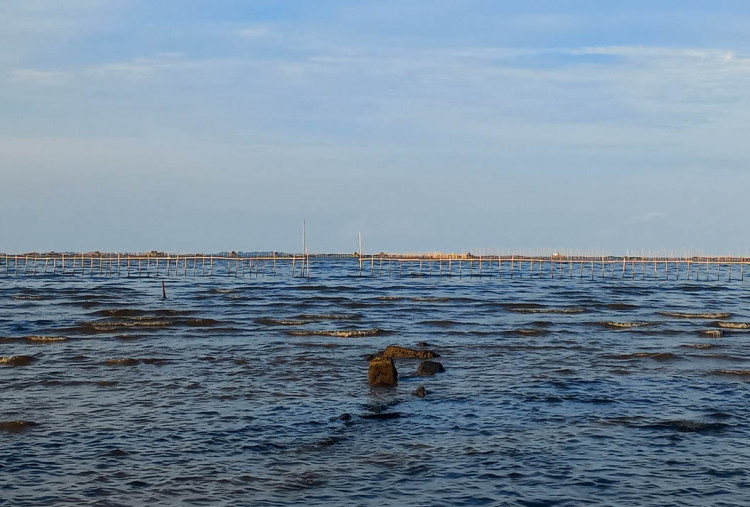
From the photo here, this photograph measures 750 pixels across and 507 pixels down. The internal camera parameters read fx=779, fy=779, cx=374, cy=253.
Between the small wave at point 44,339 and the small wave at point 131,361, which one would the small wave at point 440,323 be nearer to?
the small wave at point 131,361

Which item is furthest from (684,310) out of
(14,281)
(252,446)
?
(14,281)

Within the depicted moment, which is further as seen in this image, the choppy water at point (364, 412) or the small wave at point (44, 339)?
the small wave at point (44, 339)

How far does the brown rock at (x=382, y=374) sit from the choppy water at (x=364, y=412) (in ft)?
1.48

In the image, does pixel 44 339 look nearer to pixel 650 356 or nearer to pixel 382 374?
pixel 382 374

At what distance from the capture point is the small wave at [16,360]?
2764 cm

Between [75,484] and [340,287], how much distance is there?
186ft

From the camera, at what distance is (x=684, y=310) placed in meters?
50.8

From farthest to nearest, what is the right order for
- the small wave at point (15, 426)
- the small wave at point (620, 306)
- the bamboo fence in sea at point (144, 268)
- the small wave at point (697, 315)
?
the bamboo fence in sea at point (144, 268)
the small wave at point (620, 306)
the small wave at point (697, 315)
the small wave at point (15, 426)

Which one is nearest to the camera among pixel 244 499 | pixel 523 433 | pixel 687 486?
pixel 244 499

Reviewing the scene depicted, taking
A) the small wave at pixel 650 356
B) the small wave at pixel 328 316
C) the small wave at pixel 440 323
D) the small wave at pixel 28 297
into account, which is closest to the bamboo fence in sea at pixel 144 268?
the small wave at pixel 28 297

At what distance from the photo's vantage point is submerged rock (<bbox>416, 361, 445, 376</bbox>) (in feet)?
83.3

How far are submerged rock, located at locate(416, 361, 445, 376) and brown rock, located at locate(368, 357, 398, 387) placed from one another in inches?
73.5

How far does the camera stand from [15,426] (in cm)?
1820

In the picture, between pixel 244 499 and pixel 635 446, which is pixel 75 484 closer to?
pixel 244 499
